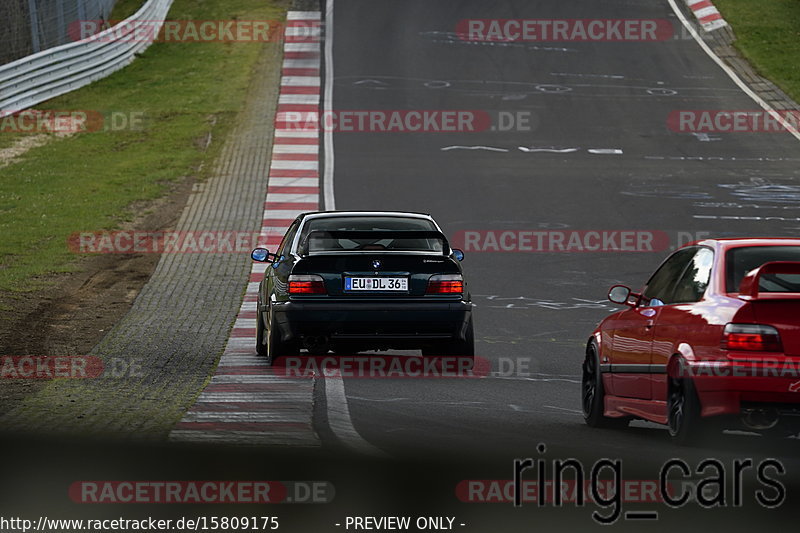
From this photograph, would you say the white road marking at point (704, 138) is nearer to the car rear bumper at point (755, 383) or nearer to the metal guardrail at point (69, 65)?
the metal guardrail at point (69, 65)

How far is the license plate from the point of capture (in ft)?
41.0

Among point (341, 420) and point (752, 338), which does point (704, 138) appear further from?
point (752, 338)

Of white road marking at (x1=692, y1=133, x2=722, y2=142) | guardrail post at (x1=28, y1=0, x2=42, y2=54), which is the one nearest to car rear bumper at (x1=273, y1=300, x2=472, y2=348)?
white road marking at (x1=692, y1=133, x2=722, y2=142)

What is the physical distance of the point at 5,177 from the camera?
27656 mm

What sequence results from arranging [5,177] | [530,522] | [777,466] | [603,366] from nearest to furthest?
[530,522], [777,466], [603,366], [5,177]

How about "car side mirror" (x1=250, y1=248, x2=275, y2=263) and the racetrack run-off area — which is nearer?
the racetrack run-off area

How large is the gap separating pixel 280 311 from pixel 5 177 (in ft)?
54.5

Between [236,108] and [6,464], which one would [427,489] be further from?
[236,108]

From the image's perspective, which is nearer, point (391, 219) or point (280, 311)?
point (280, 311)

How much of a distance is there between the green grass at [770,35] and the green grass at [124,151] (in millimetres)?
13797

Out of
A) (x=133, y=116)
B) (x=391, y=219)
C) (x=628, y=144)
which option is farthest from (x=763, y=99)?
(x=391, y=219)

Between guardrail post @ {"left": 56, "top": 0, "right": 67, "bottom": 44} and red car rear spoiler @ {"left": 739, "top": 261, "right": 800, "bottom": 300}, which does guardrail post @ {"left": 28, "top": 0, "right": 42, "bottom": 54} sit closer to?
guardrail post @ {"left": 56, "top": 0, "right": 67, "bottom": 44}

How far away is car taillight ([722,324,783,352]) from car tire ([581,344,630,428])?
196 centimetres

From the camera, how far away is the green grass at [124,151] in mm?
22312
